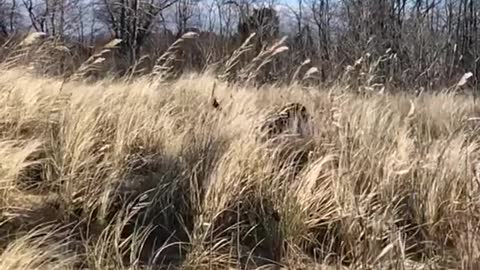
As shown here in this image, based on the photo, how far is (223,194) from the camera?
2846 mm

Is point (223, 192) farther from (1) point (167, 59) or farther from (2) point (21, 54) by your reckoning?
(2) point (21, 54)

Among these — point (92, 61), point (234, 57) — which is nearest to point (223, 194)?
point (234, 57)

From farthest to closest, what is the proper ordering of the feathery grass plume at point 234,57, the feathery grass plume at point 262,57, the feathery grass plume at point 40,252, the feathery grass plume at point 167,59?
the feathery grass plume at point 167,59 → the feathery grass plume at point 234,57 → the feathery grass plume at point 262,57 → the feathery grass plume at point 40,252

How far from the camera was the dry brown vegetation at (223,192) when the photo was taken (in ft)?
8.00

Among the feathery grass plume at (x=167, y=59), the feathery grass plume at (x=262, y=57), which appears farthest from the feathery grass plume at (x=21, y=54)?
the feathery grass plume at (x=262, y=57)

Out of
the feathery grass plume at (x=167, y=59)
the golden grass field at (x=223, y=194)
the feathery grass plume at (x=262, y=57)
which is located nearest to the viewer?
the golden grass field at (x=223, y=194)

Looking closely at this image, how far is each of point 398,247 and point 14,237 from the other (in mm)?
1431

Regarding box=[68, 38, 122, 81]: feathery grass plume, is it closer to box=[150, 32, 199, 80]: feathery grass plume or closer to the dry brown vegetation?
the dry brown vegetation

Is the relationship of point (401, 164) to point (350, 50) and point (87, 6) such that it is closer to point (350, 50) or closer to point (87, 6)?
point (350, 50)

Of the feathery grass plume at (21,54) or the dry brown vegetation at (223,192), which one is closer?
the dry brown vegetation at (223,192)

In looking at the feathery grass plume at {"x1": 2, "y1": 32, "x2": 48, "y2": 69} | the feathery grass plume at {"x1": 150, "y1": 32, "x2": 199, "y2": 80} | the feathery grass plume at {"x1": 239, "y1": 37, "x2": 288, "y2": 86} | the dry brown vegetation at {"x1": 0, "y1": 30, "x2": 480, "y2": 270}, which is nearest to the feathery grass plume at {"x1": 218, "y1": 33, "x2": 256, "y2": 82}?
the feathery grass plume at {"x1": 239, "y1": 37, "x2": 288, "y2": 86}

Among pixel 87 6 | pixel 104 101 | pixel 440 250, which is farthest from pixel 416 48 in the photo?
pixel 87 6

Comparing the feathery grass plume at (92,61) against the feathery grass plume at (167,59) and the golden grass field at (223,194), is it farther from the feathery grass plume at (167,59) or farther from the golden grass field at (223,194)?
the feathery grass plume at (167,59)

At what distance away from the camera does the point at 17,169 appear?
2873 millimetres
